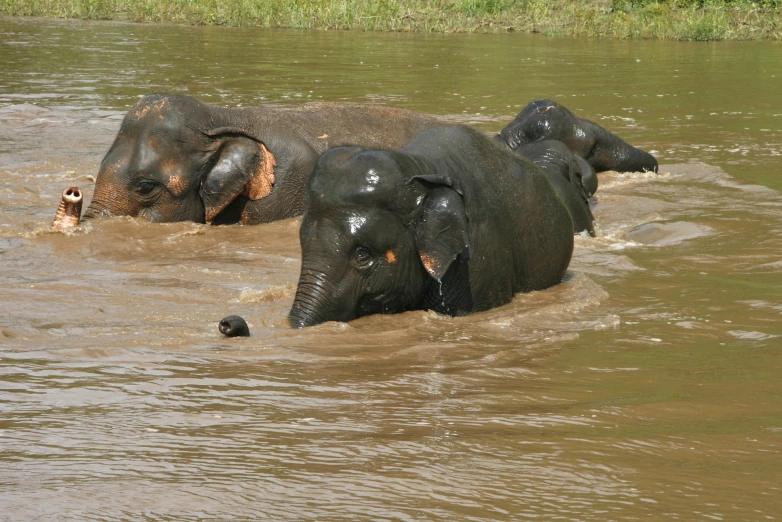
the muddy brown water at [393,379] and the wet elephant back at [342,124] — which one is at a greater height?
the wet elephant back at [342,124]

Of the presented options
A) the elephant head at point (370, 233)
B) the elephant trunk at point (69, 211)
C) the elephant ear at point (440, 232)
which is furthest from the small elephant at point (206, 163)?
the elephant ear at point (440, 232)

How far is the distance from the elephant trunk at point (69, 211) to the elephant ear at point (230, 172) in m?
1.24

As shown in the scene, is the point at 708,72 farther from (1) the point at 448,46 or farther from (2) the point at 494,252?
(2) the point at 494,252

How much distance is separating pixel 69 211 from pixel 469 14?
34385mm

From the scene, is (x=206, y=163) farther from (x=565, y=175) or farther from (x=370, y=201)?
(x=370, y=201)

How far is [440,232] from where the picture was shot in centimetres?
731

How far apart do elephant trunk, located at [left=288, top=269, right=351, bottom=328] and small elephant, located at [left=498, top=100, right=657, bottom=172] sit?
5.49 metres

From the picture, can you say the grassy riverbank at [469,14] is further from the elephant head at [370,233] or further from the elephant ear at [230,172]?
the elephant head at [370,233]

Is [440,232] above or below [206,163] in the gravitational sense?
above

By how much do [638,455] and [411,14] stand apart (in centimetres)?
3809

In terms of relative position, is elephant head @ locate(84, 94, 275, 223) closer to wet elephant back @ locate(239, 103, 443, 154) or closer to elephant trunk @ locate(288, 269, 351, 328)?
wet elephant back @ locate(239, 103, 443, 154)

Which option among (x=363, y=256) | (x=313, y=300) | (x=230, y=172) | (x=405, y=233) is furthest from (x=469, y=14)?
(x=313, y=300)

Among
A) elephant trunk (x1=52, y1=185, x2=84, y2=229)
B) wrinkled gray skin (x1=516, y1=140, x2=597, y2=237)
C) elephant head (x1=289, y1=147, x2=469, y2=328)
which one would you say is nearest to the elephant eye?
elephant head (x1=289, y1=147, x2=469, y2=328)

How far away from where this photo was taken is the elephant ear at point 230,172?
11078mm
